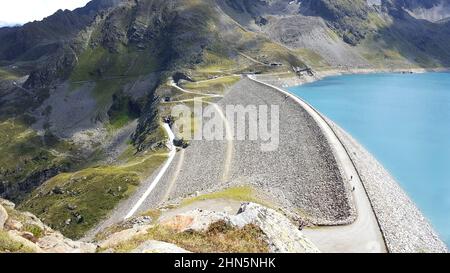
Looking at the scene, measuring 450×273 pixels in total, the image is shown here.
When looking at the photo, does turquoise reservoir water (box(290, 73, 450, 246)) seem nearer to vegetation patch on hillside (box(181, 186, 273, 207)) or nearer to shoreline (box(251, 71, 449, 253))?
shoreline (box(251, 71, 449, 253))

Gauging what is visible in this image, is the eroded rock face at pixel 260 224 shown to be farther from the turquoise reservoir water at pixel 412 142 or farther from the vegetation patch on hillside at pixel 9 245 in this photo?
the turquoise reservoir water at pixel 412 142

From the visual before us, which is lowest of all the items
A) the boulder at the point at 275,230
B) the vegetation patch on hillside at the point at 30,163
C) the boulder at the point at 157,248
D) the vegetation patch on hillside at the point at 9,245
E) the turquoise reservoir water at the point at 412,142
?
the vegetation patch on hillside at the point at 30,163

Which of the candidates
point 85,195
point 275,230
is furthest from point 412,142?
point 275,230

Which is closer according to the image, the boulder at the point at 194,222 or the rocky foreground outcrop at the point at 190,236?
the rocky foreground outcrop at the point at 190,236

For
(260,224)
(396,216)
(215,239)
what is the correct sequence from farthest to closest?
(396,216) < (260,224) < (215,239)

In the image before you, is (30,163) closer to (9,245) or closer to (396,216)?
(396,216)

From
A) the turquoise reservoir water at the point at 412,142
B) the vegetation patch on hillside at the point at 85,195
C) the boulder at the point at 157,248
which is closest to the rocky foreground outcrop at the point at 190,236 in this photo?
the boulder at the point at 157,248

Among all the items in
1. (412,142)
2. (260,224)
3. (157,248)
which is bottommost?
(412,142)

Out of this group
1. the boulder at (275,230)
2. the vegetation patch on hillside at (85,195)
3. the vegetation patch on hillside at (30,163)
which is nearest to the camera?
the boulder at (275,230)
